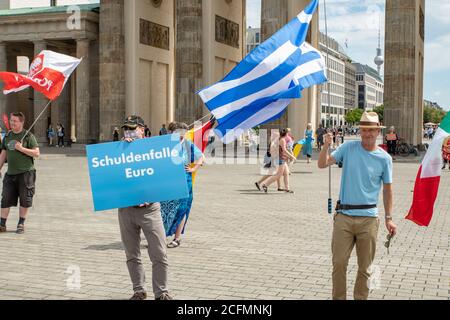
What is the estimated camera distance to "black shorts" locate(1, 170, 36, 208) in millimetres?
11078

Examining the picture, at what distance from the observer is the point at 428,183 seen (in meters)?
5.91

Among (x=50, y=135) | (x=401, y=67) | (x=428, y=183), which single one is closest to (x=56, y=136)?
(x=50, y=135)

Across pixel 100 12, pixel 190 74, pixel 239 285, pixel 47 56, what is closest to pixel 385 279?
pixel 239 285

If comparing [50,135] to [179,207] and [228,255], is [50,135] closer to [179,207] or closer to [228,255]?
[179,207]

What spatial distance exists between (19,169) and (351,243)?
270 inches

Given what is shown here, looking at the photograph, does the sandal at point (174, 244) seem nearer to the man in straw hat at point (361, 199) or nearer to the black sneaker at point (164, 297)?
the black sneaker at point (164, 297)

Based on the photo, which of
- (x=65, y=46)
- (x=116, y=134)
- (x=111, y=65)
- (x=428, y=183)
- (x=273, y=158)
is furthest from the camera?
(x=65, y=46)

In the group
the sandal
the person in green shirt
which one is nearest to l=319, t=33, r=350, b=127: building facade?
the person in green shirt

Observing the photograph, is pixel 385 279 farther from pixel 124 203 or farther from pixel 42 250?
pixel 42 250

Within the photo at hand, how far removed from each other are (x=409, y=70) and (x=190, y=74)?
1279cm

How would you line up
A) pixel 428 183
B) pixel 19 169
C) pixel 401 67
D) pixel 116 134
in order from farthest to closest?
pixel 116 134, pixel 401 67, pixel 19 169, pixel 428 183

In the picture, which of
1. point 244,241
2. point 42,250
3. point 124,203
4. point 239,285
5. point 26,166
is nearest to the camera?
point 124,203

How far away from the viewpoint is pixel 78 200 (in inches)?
615

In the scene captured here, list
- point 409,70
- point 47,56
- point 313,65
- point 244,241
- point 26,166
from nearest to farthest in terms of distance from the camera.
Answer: point 313,65
point 244,241
point 26,166
point 47,56
point 409,70
